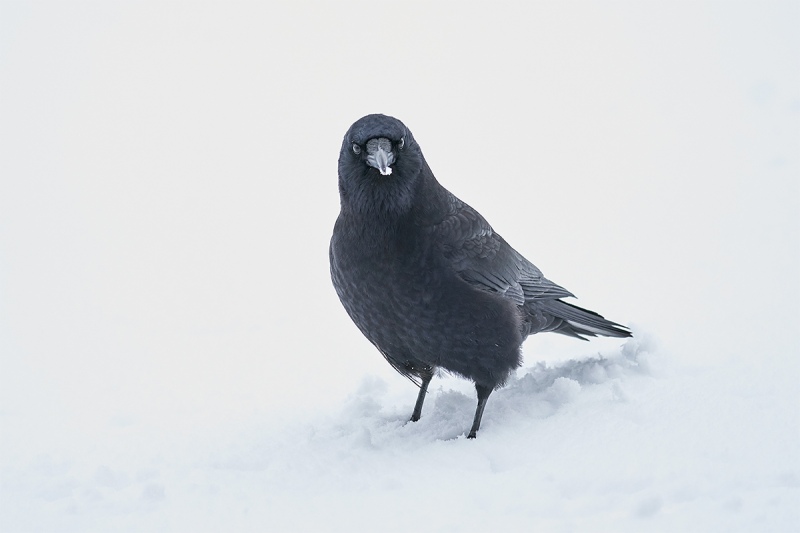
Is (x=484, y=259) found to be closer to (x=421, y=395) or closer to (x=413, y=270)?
(x=413, y=270)

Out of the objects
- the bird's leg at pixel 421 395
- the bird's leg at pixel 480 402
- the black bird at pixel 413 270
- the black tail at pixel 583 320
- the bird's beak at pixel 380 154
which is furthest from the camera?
the black tail at pixel 583 320

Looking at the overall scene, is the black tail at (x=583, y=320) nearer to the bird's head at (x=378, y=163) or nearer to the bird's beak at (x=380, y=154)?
the bird's head at (x=378, y=163)

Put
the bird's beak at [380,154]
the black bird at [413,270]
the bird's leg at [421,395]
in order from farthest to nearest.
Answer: the bird's leg at [421,395] < the black bird at [413,270] < the bird's beak at [380,154]

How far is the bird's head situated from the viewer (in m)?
4.40

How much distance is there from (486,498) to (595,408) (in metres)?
1.08

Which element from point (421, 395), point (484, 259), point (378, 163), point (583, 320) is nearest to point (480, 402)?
point (421, 395)

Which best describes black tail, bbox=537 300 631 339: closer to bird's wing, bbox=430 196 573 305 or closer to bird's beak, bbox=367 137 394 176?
bird's wing, bbox=430 196 573 305

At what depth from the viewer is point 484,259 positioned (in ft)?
15.9

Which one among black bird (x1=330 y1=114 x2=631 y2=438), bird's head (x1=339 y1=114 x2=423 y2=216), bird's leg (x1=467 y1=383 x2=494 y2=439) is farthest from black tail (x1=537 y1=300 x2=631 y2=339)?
bird's head (x1=339 y1=114 x2=423 y2=216)

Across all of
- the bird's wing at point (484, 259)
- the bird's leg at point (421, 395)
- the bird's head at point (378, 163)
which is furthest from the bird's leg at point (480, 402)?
the bird's head at point (378, 163)

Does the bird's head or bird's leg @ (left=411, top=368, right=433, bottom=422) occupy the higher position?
the bird's head

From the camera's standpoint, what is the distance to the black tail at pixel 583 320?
535 centimetres

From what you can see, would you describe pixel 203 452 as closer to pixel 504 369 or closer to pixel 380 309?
pixel 380 309

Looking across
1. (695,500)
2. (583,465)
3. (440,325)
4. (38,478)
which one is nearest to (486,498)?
(583,465)
